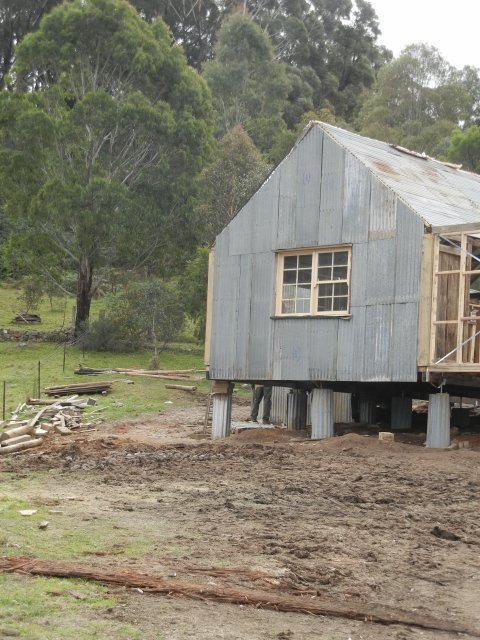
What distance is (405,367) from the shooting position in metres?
21.1

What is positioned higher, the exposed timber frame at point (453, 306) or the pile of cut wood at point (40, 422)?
the exposed timber frame at point (453, 306)

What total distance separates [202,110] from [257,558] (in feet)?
127

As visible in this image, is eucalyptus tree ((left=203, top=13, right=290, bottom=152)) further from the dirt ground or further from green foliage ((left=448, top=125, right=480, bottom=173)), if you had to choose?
the dirt ground

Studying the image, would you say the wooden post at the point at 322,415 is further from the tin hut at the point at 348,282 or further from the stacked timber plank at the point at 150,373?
the stacked timber plank at the point at 150,373

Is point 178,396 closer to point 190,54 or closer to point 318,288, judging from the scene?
point 318,288

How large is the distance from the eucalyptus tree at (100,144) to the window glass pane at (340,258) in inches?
846

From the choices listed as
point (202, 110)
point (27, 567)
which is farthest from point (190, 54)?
point (27, 567)

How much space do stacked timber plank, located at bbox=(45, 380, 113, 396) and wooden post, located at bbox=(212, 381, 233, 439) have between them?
8782 mm

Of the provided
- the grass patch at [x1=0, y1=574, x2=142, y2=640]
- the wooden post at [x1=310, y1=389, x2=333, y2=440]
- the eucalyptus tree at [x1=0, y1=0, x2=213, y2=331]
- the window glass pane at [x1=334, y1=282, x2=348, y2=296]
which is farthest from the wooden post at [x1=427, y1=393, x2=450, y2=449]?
the eucalyptus tree at [x1=0, y1=0, x2=213, y2=331]

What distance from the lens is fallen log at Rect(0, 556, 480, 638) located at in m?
9.08

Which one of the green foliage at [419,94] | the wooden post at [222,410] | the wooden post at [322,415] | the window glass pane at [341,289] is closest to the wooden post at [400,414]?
the wooden post at [322,415]

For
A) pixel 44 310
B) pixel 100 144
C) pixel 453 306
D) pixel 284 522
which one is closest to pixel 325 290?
pixel 453 306

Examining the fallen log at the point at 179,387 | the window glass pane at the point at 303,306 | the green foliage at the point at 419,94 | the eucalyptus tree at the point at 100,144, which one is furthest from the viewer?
the green foliage at the point at 419,94

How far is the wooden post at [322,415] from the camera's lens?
23.4 m
